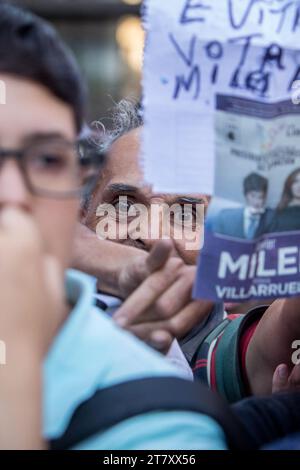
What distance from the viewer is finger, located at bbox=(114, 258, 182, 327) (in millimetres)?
1174

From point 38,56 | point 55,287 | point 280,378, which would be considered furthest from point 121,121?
point 55,287

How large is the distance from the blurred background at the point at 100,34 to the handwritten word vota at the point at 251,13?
28.6ft

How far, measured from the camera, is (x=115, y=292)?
125 centimetres

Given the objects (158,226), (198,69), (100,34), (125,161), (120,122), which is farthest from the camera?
(100,34)

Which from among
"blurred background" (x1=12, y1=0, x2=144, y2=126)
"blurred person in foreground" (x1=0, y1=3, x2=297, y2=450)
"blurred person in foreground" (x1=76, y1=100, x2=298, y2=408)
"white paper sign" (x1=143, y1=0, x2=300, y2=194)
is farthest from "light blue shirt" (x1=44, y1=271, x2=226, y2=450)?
"blurred background" (x1=12, y1=0, x2=144, y2=126)

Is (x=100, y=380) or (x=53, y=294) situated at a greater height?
(x=53, y=294)

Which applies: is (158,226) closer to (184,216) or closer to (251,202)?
(184,216)

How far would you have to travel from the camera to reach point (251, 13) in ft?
3.86

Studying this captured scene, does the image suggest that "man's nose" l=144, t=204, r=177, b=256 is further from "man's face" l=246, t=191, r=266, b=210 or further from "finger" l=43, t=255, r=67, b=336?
"finger" l=43, t=255, r=67, b=336

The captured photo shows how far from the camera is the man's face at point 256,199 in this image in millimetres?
1211

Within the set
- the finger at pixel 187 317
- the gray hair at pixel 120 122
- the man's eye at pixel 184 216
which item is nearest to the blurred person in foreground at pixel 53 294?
the finger at pixel 187 317

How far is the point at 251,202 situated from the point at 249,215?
0.02 metres

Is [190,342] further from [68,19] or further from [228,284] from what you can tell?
[68,19]

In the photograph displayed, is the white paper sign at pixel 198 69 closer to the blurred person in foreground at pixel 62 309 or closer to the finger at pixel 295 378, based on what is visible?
the blurred person in foreground at pixel 62 309
